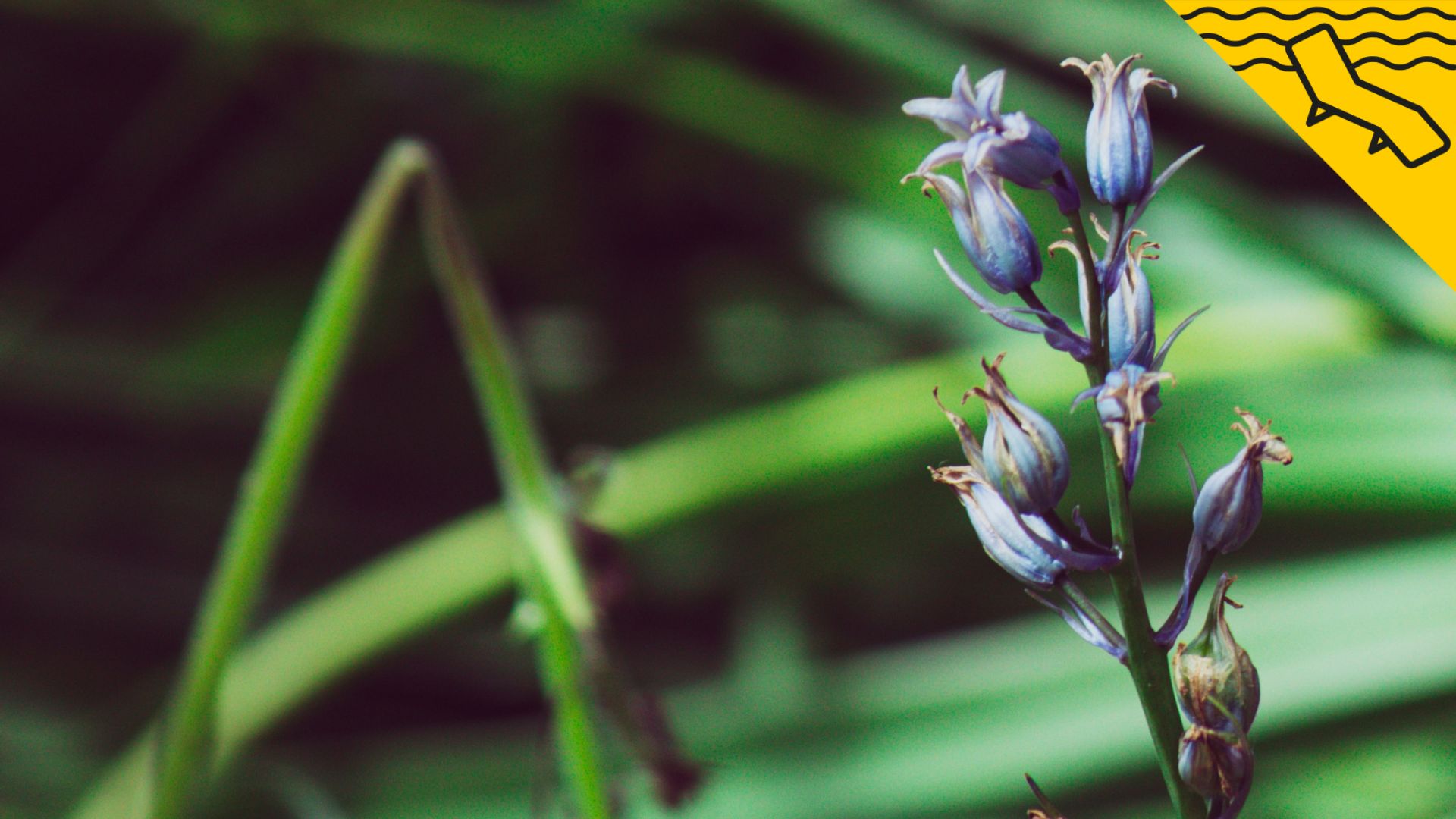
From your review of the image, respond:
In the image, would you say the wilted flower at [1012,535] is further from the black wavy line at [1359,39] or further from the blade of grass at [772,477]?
the blade of grass at [772,477]

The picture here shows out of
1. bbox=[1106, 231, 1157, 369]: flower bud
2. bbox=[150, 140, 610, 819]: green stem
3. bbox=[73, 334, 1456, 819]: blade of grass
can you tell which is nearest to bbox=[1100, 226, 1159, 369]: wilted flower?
bbox=[1106, 231, 1157, 369]: flower bud

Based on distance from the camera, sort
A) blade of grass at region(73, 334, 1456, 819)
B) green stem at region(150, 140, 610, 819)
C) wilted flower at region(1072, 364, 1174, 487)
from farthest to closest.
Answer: blade of grass at region(73, 334, 1456, 819)
green stem at region(150, 140, 610, 819)
wilted flower at region(1072, 364, 1174, 487)

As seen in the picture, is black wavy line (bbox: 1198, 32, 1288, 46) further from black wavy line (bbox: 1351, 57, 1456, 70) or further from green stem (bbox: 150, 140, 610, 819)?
green stem (bbox: 150, 140, 610, 819)

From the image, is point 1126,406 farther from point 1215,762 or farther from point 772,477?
point 772,477

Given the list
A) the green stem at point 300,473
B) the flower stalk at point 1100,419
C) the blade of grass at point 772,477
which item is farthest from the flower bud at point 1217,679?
the blade of grass at point 772,477

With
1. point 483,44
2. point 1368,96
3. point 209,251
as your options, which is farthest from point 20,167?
point 1368,96

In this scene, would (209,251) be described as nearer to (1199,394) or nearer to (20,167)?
(20,167)

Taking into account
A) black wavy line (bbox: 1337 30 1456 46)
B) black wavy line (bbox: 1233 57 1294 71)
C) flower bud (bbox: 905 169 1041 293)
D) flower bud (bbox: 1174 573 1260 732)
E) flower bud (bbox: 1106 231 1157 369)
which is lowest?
flower bud (bbox: 1174 573 1260 732)

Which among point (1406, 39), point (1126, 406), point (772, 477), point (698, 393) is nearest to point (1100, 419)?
point (1126, 406)
